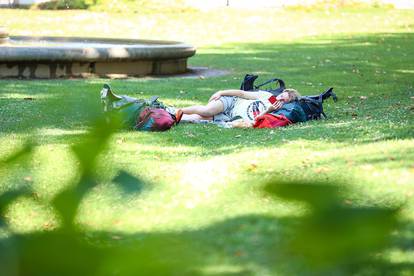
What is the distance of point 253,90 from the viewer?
9.31 metres

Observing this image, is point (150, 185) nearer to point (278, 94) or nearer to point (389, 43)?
point (278, 94)

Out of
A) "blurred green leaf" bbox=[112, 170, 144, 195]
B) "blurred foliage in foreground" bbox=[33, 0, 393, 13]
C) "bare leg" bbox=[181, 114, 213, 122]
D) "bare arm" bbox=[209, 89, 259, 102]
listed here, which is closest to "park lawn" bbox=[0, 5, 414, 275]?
"blurred green leaf" bbox=[112, 170, 144, 195]

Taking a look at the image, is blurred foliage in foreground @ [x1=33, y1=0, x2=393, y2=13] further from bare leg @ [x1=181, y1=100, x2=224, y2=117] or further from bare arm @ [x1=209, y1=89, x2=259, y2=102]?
bare leg @ [x1=181, y1=100, x2=224, y2=117]

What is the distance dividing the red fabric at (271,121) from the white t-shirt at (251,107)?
13cm

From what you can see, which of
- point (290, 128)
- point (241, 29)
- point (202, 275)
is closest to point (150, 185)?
point (202, 275)

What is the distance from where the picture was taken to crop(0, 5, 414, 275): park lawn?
0.71 metres

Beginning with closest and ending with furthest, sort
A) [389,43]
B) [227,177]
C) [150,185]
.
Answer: [150,185], [227,177], [389,43]

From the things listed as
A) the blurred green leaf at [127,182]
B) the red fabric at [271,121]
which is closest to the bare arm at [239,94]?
the red fabric at [271,121]

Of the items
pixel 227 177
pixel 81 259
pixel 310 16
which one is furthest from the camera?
pixel 310 16

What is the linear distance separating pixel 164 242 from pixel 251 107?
781 cm

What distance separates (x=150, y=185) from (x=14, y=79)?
11.4 m

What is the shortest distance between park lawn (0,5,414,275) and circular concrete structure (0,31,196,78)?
0.41 metres

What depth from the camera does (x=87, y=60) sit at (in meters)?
12.2

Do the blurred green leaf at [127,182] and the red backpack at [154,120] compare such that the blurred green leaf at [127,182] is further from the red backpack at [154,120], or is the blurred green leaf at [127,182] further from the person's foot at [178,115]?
the person's foot at [178,115]
